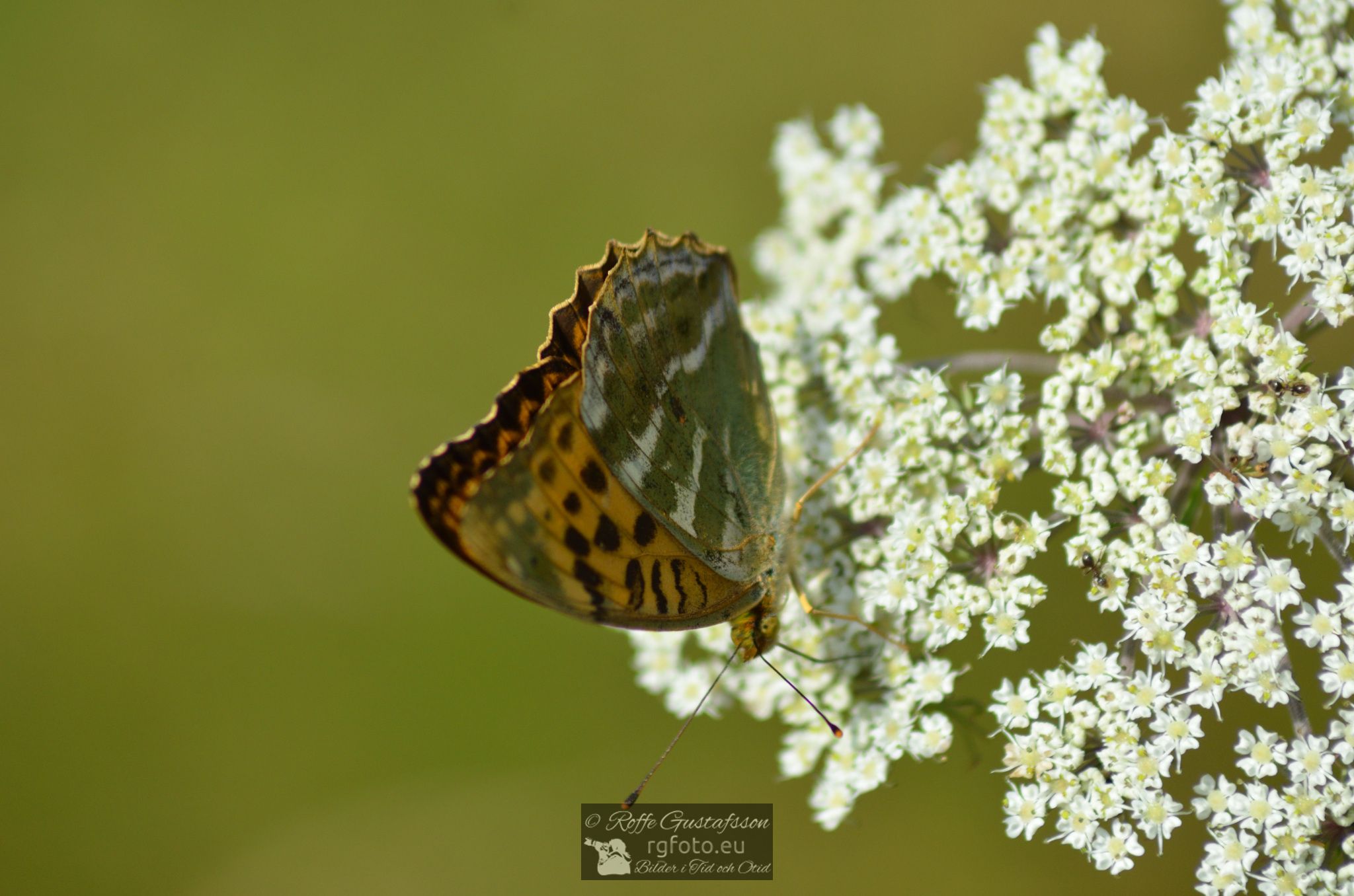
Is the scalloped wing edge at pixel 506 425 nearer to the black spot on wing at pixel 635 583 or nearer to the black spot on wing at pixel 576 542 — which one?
the black spot on wing at pixel 576 542

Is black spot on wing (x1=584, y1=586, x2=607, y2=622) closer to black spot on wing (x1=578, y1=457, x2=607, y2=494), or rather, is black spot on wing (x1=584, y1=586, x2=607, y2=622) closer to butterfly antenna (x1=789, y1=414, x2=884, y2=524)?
black spot on wing (x1=578, y1=457, x2=607, y2=494)

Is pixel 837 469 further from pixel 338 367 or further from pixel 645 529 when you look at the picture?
pixel 338 367

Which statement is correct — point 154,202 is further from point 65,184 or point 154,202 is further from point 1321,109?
point 1321,109

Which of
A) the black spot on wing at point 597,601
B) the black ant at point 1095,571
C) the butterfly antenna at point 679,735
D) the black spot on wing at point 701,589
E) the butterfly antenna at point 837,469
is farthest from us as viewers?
the butterfly antenna at point 837,469

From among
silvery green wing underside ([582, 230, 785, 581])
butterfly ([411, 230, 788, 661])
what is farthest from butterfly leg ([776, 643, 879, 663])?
silvery green wing underside ([582, 230, 785, 581])

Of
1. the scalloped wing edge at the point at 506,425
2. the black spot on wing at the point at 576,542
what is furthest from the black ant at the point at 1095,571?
the scalloped wing edge at the point at 506,425

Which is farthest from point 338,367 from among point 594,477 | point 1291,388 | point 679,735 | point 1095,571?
point 1291,388

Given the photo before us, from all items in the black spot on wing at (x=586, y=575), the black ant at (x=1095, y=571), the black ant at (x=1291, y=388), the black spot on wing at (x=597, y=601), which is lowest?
the black spot on wing at (x=597, y=601)
